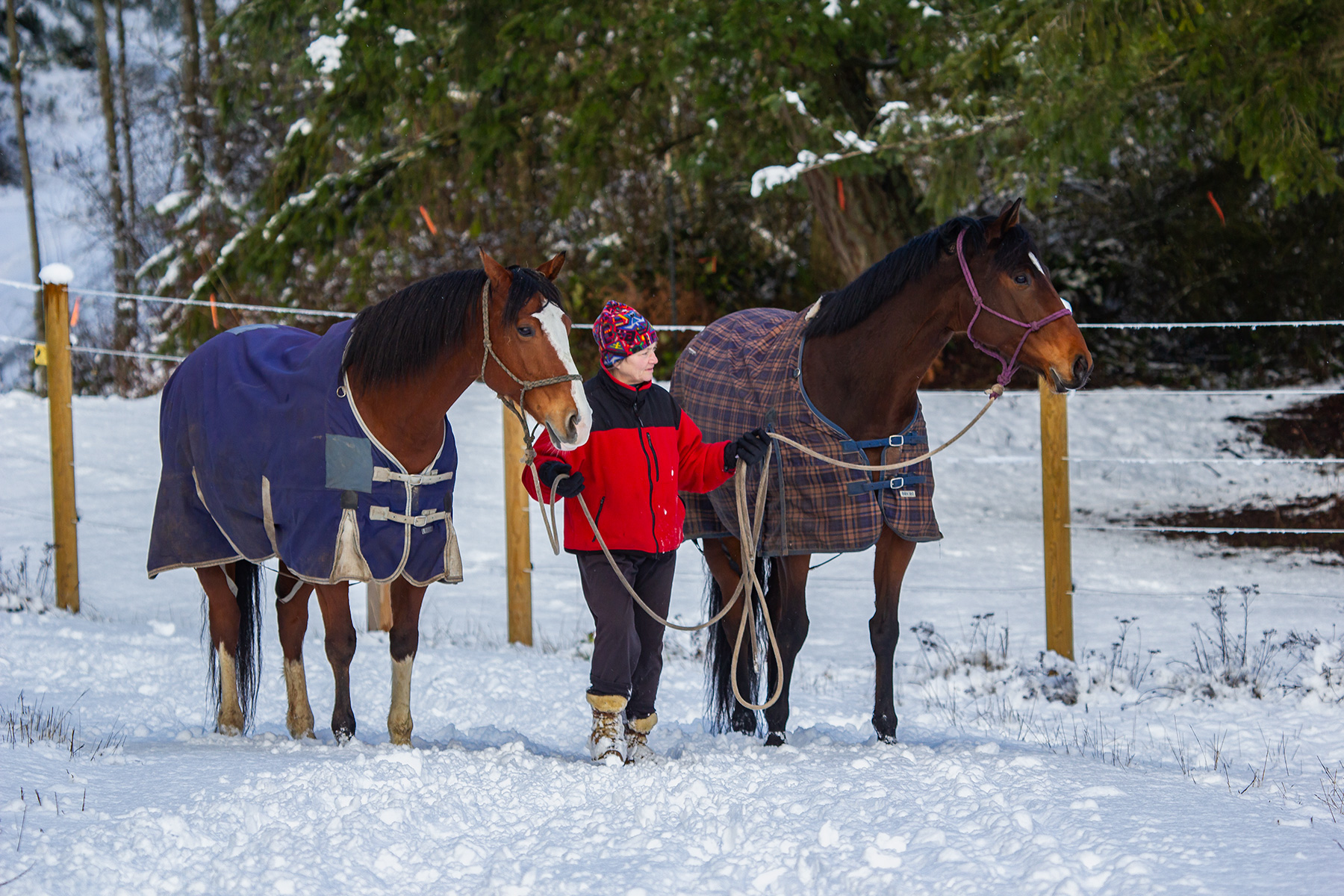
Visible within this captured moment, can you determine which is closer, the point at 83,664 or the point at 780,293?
the point at 83,664

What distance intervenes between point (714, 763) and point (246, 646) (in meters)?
1.94

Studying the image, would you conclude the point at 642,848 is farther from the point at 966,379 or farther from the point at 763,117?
the point at 966,379

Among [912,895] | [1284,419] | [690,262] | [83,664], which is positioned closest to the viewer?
[912,895]

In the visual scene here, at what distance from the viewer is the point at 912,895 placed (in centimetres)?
230

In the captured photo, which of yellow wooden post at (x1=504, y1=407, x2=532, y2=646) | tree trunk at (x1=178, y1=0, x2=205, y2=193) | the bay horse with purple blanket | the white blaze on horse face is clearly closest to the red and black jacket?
the white blaze on horse face

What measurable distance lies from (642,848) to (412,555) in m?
1.32

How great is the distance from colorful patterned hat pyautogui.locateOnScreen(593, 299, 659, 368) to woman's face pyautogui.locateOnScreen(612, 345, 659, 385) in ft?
0.04

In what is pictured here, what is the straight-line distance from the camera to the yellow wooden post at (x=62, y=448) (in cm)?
642

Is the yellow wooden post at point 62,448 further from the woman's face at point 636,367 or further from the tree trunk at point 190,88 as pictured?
the tree trunk at point 190,88

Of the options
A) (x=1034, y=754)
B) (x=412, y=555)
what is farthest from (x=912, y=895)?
(x=412, y=555)

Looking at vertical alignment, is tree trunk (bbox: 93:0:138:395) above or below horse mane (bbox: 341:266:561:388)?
above

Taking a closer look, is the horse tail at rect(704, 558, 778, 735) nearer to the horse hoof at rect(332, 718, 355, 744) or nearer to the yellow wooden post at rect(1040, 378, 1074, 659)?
the horse hoof at rect(332, 718, 355, 744)

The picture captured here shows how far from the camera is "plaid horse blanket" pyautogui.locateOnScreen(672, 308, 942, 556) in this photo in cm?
378

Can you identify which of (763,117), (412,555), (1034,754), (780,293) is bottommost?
(1034,754)
